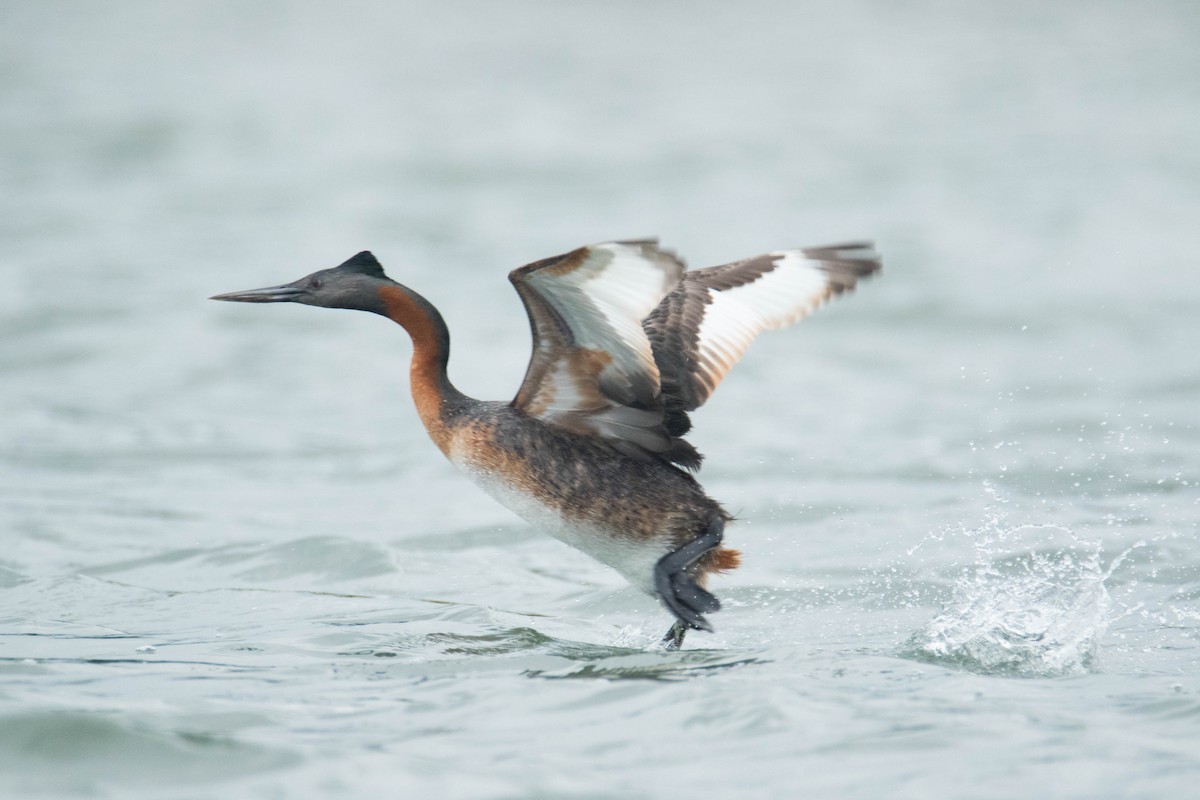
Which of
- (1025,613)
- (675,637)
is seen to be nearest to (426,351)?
(675,637)

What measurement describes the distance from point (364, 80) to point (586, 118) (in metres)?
3.70

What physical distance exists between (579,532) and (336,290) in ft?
4.67

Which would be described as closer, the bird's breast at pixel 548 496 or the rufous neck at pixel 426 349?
the bird's breast at pixel 548 496

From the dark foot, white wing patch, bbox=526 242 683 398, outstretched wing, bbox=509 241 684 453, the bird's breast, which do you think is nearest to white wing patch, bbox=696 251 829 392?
outstretched wing, bbox=509 241 684 453

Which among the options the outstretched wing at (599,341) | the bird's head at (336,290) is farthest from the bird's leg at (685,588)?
the bird's head at (336,290)

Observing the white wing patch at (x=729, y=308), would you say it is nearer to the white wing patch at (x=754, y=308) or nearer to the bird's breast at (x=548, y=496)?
the white wing patch at (x=754, y=308)

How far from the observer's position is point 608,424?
628 cm

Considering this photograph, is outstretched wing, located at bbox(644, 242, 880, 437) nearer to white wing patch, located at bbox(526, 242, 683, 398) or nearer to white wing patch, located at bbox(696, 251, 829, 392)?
white wing patch, located at bbox(696, 251, 829, 392)

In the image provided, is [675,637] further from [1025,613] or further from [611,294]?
[611,294]

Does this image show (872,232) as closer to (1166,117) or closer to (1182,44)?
(1166,117)

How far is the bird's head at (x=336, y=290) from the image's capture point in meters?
6.40

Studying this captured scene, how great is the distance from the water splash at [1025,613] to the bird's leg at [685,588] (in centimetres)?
83

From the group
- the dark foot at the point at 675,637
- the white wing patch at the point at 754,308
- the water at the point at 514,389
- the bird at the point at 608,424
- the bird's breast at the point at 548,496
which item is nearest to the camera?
the water at the point at 514,389

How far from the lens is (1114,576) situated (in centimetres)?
743
